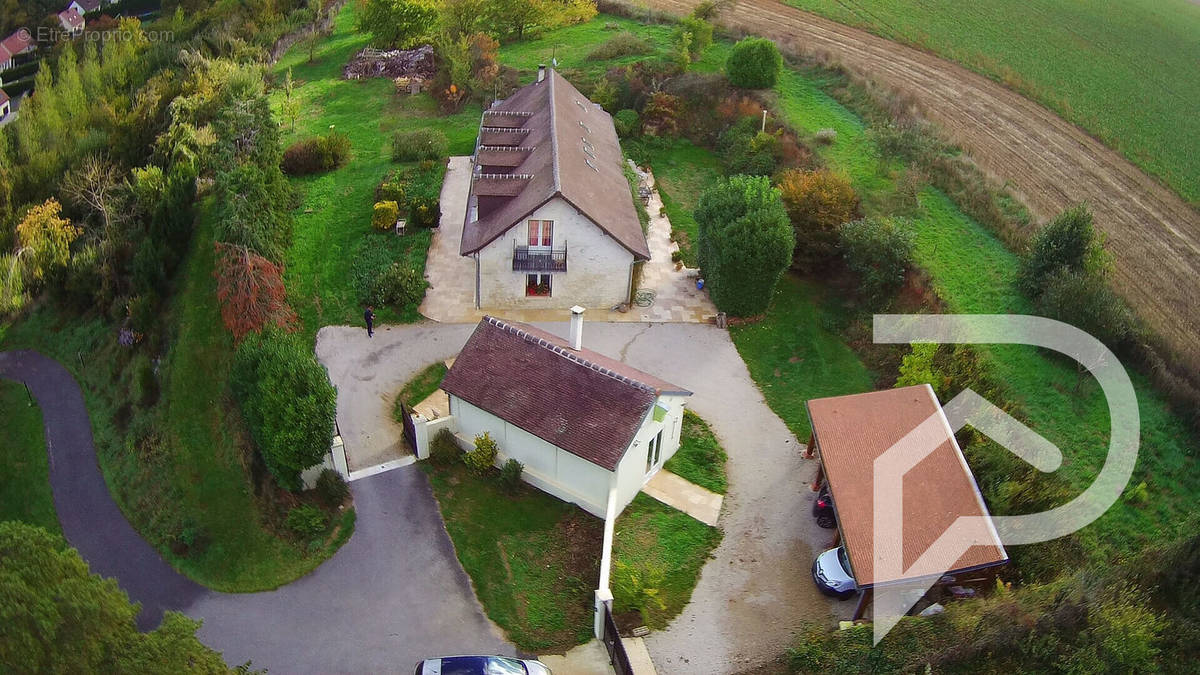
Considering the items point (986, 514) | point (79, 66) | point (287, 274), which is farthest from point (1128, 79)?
point (79, 66)

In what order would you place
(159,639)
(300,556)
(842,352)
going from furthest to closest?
1. (842,352)
2. (300,556)
3. (159,639)

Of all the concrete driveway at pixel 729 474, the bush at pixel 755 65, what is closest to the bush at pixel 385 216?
the concrete driveway at pixel 729 474

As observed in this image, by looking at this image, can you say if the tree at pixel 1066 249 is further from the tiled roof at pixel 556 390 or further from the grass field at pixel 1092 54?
the tiled roof at pixel 556 390

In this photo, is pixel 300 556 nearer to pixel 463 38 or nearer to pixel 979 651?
pixel 979 651

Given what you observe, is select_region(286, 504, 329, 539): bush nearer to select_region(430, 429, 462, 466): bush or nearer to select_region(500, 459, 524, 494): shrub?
select_region(430, 429, 462, 466): bush

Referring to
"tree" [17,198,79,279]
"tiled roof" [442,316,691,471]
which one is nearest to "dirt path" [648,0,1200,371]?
"tiled roof" [442,316,691,471]

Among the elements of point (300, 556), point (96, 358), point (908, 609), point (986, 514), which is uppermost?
point (986, 514)
